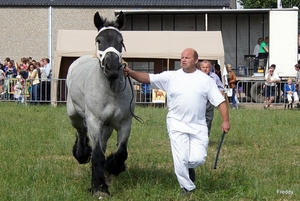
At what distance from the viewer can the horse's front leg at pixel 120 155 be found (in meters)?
Result: 9.05

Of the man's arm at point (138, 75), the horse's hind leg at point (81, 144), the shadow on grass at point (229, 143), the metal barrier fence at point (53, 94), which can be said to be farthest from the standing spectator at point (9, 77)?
the man's arm at point (138, 75)

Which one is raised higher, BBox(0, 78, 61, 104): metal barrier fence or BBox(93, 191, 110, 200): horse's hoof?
BBox(0, 78, 61, 104): metal barrier fence

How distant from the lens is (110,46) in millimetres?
8438

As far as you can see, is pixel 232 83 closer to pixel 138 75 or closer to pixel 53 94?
pixel 53 94

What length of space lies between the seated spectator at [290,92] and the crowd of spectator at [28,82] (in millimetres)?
8870

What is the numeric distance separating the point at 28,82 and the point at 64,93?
139cm

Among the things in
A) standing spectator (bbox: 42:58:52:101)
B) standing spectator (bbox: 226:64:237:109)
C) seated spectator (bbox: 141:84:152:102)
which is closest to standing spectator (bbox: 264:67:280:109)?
standing spectator (bbox: 226:64:237:109)

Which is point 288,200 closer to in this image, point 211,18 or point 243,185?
point 243,185

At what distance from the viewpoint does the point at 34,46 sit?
49.2 meters

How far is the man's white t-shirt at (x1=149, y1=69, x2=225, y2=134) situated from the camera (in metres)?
8.29

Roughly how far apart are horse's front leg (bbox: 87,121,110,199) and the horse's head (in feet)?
2.64

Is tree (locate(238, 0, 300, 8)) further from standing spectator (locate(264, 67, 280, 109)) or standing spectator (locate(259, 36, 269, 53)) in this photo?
standing spectator (locate(264, 67, 280, 109))

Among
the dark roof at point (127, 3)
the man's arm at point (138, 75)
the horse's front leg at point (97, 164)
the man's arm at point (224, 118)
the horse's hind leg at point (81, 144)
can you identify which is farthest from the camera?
the dark roof at point (127, 3)

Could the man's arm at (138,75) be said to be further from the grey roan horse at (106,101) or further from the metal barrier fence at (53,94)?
the metal barrier fence at (53,94)
